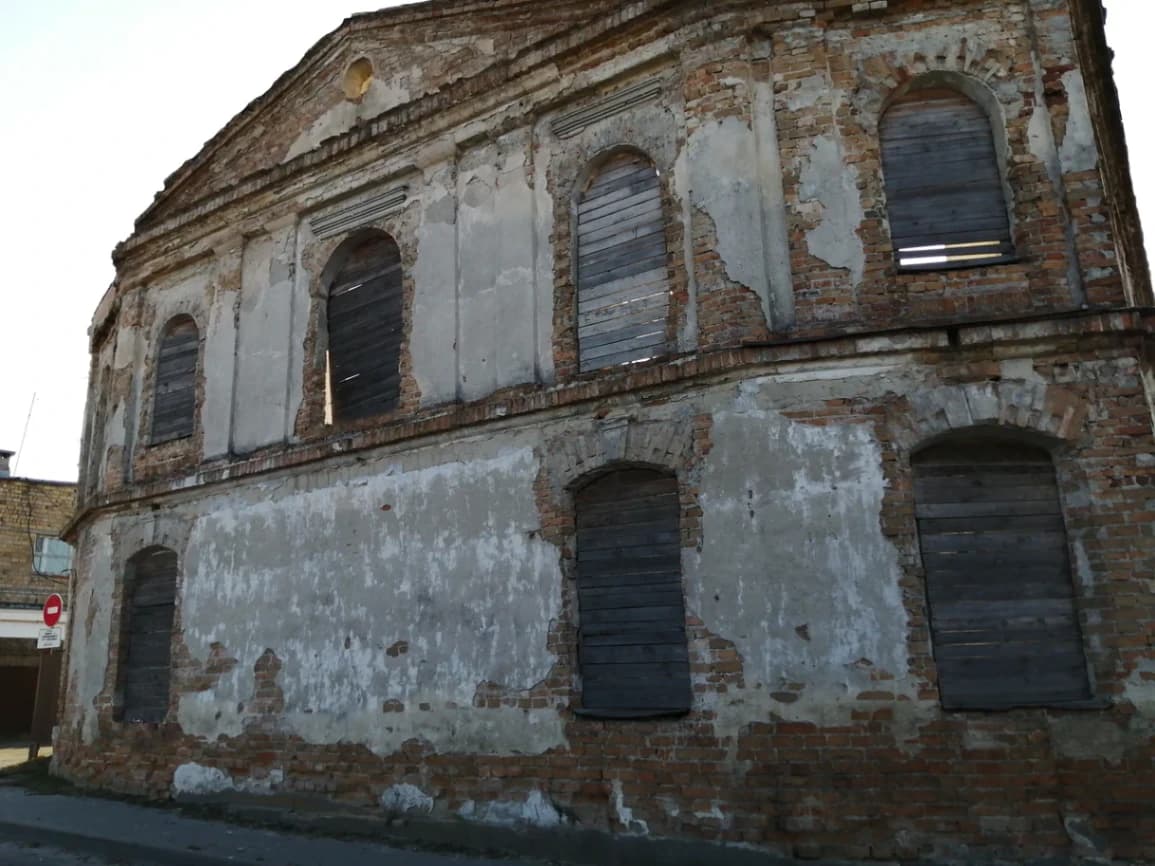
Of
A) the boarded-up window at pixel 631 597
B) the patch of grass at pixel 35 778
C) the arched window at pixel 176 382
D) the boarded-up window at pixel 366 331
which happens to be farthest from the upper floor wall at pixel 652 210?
the patch of grass at pixel 35 778

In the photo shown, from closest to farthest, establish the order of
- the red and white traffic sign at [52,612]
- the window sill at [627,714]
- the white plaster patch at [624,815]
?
1. the white plaster patch at [624,815]
2. the window sill at [627,714]
3. the red and white traffic sign at [52,612]

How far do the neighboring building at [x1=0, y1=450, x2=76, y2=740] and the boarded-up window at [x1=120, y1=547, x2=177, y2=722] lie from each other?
11764mm

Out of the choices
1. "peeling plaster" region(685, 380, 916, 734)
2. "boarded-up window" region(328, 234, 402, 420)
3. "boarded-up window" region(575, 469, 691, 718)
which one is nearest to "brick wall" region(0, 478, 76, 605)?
"boarded-up window" region(328, 234, 402, 420)

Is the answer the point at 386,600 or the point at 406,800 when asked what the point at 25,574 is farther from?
the point at 406,800

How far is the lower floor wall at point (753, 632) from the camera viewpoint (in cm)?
637

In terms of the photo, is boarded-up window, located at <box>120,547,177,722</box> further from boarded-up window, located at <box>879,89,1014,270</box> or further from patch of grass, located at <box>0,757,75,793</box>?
boarded-up window, located at <box>879,89,1014,270</box>

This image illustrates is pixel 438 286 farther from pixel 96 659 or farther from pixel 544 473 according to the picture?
pixel 96 659

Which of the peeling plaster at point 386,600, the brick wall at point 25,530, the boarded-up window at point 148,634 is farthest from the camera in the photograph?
the brick wall at point 25,530

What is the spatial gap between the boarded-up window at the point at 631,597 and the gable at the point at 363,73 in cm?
462

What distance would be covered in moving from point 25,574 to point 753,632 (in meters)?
21.6

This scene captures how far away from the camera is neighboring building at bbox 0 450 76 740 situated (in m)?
21.8

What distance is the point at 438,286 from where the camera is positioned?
9.77 meters

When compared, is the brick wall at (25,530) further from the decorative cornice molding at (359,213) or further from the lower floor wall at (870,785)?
the lower floor wall at (870,785)

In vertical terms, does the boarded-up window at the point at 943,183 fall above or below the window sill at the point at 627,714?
above
